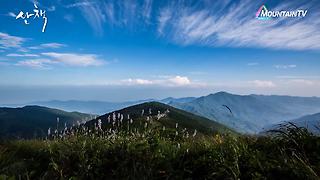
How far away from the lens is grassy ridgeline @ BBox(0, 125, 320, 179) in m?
5.77

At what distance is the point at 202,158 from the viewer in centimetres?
645

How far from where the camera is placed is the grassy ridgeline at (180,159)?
5.77m

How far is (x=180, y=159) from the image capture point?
6.82 meters

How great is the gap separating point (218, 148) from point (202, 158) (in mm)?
528

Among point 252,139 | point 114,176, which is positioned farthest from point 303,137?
point 114,176

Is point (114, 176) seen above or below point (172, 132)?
below

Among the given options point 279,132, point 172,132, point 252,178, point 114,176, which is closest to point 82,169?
point 114,176

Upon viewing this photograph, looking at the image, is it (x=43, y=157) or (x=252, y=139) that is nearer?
(x=252, y=139)

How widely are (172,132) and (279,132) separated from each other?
2675mm

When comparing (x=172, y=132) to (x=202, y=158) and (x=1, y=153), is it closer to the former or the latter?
(x=202, y=158)

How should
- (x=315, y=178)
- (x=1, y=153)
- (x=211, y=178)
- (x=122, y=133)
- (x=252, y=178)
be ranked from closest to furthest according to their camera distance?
(x=315, y=178) → (x=252, y=178) → (x=211, y=178) → (x=1, y=153) → (x=122, y=133)

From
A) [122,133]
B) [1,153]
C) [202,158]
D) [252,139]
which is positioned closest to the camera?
[202,158]

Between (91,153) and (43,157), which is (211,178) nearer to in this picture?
(91,153)

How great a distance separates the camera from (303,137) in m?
6.61
